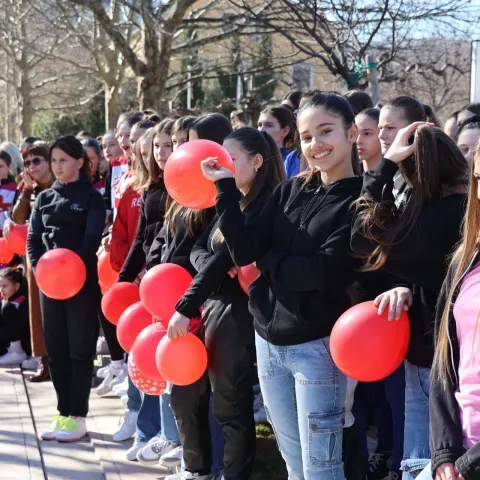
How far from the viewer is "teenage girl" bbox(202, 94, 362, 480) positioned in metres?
3.08

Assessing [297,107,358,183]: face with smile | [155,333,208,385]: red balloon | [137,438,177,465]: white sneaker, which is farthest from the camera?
[137,438,177,465]: white sneaker

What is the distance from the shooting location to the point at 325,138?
3205mm

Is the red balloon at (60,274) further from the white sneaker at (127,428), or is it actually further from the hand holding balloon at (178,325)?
the hand holding balloon at (178,325)

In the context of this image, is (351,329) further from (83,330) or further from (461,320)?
(83,330)

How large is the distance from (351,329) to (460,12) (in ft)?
23.4

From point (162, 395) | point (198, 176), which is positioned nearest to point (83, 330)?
point (162, 395)

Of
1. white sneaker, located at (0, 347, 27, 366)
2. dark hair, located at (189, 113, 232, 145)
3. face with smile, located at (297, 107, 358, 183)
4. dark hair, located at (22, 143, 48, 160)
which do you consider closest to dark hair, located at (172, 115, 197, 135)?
dark hair, located at (189, 113, 232, 145)

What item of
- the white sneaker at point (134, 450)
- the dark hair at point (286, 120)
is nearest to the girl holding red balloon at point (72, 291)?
the white sneaker at point (134, 450)

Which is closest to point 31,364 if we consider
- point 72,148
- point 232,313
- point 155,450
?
point 72,148

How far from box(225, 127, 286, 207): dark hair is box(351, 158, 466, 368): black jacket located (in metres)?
0.94

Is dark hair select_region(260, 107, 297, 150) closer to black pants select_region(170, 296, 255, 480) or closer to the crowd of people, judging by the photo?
the crowd of people

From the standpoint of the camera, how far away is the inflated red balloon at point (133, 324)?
4.63 m

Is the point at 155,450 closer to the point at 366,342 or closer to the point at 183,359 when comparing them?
the point at 183,359

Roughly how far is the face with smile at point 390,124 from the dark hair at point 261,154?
0.56 meters
